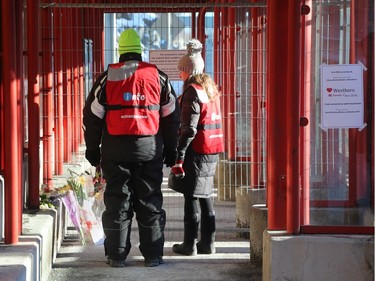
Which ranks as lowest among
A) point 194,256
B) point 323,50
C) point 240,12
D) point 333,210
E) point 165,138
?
point 194,256

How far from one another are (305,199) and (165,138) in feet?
4.59

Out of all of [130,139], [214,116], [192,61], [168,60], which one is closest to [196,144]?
[214,116]

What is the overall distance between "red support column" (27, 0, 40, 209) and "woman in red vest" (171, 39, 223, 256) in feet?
3.62

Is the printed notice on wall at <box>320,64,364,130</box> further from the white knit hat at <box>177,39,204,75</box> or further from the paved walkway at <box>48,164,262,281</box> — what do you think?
the white knit hat at <box>177,39,204,75</box>

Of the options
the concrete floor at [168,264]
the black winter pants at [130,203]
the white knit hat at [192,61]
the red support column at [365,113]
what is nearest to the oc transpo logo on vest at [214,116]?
the white knit hat at [192,61]

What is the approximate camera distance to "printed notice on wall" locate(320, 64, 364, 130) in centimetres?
545

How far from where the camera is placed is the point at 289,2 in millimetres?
5484

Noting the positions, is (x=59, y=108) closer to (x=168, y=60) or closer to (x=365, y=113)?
(x=168, y=60)

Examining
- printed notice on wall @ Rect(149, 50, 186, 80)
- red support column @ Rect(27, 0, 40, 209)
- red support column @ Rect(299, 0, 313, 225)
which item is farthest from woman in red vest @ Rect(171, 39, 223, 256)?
printed notice on wall @ Rect(149, 50, 186, 80)

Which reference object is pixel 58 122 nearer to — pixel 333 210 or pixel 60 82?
pixel 60 82

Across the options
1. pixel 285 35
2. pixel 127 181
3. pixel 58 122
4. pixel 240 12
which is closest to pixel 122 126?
pixel 127 181

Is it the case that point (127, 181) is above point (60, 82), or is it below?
below

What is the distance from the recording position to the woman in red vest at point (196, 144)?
678 cm

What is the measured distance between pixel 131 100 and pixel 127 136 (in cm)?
27
